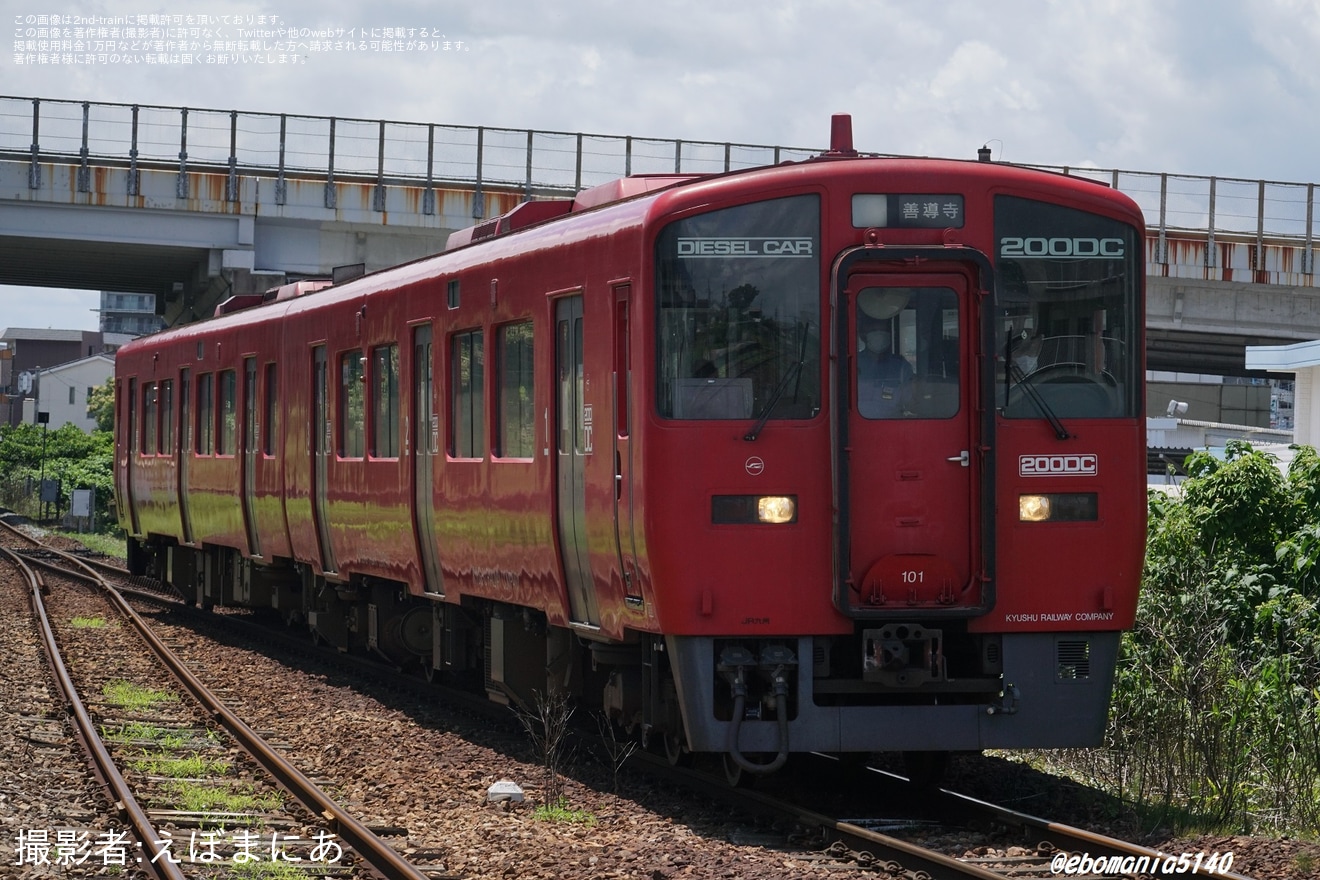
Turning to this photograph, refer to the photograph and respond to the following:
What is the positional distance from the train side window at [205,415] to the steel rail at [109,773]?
8.73ft

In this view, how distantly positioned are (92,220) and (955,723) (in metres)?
22.6

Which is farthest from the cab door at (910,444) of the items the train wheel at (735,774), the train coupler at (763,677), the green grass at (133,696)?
the green grass at (133,696)

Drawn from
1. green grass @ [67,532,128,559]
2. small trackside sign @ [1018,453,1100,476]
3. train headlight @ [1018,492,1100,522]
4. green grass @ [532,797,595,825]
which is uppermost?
small trackside sign @ [1018,453,1100,476]

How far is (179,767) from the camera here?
10383 millimetres

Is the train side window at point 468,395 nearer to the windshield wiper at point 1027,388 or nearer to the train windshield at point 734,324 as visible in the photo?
the train windshield at point 734,324

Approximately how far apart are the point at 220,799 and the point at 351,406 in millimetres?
5465

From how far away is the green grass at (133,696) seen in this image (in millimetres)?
13055

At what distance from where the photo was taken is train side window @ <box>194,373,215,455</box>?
18953mm

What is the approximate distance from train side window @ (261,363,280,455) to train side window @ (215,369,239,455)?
110cm

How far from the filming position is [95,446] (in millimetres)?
59344

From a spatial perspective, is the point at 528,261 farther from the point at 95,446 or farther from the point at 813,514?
the point at 95,446

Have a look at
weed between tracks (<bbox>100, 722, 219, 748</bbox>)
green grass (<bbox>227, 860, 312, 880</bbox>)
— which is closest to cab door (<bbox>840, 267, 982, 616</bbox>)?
green grass (<bbox>227, 860, 312, 880</bbox>)

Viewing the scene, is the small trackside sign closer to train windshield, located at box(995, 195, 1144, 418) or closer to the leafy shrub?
train windshield, located at box(995, 195, 1144, 418)

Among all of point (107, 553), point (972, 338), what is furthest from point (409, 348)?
point (107, 553)
